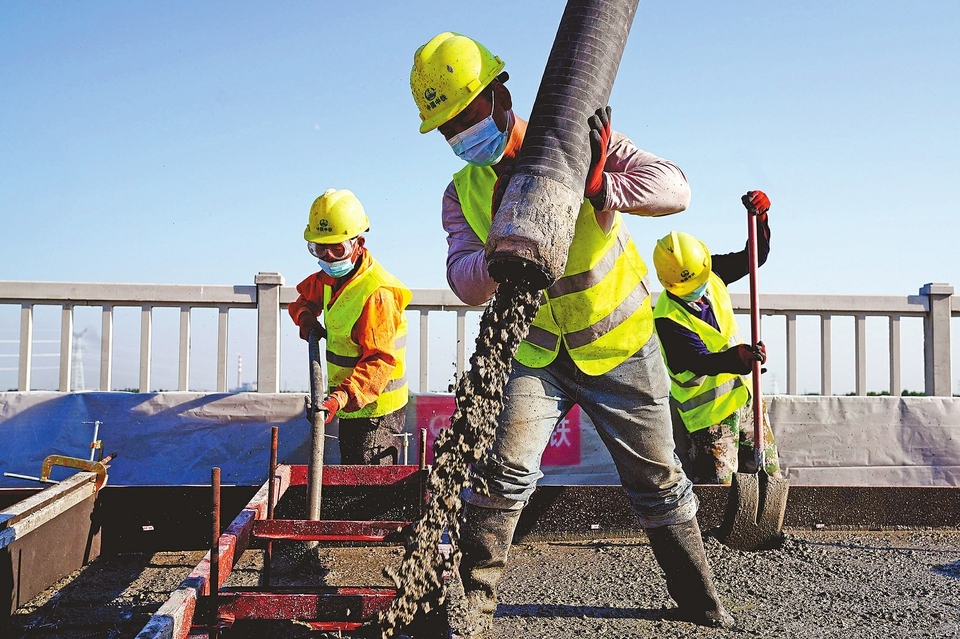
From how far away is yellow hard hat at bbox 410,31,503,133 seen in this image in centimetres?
297

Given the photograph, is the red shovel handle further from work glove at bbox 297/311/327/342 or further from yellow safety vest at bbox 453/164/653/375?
work glove at bbox 297/311/327/342

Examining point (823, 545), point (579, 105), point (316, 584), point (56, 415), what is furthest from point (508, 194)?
point (56, 415)

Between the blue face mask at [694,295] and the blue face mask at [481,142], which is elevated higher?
the blue face mask at [481,142]

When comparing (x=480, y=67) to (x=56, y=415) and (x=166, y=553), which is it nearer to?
(x=166, y=553)

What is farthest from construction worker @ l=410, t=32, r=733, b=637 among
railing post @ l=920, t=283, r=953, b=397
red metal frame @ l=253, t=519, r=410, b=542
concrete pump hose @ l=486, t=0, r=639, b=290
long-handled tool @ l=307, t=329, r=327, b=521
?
railing post @ l=920, t=283, r=953, b=397

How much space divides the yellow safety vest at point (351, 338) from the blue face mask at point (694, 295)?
176cm

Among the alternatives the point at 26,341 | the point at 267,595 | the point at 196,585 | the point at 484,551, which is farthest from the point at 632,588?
the point at 26,341

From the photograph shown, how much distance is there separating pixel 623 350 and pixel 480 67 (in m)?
1.18

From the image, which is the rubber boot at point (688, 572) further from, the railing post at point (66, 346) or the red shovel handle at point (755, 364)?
the railing post at point (66, 346)

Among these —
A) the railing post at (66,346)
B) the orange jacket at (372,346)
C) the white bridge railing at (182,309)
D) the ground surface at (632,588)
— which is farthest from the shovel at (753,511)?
the railing post at (66,346)

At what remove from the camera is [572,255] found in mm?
3145

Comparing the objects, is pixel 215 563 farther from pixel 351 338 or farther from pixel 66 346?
pixel 66 346

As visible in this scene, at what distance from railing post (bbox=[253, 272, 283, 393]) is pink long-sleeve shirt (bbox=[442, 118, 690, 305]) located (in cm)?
333

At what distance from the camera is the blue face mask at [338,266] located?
467 centimetres
